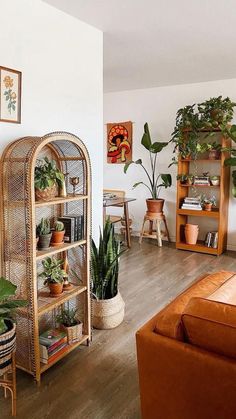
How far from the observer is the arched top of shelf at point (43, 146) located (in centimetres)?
194

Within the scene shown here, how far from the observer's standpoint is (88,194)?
239 centimetres

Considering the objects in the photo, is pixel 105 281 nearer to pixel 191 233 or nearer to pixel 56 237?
pixel 56 237

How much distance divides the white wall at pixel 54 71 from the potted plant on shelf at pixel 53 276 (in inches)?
30.8

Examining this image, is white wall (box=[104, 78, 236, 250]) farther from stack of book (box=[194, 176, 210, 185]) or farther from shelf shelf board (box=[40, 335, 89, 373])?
shelf shelf board (box=[40, 335, 89, 373])

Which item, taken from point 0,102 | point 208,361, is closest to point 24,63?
point 0,102

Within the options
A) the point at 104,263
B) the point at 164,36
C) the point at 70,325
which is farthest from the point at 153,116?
the point at 70,325

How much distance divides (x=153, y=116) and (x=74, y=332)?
3998mm

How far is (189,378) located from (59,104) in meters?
1.97

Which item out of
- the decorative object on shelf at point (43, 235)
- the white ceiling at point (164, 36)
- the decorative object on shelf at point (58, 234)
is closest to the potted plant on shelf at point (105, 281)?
the decorative object on shelf at point (58, 234)

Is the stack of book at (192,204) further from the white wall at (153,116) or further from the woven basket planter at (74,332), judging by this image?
the woven basket planter at (74,332)

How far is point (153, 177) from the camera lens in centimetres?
545

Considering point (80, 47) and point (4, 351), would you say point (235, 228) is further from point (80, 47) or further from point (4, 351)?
point (4, 351)

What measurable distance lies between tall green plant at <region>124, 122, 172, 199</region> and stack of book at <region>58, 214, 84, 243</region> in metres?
2.97

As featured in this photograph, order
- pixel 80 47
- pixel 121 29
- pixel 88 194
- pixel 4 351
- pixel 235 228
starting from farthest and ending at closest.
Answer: pixel 235 228 < pixel 121 29 < pixel 80 47 < pixel 88 194 < pixel 4 351
